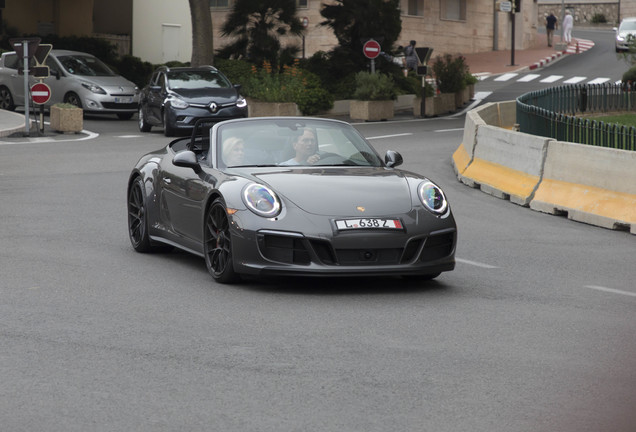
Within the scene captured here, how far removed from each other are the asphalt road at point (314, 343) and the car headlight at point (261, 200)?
601 millimetres

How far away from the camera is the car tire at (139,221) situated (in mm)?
11164

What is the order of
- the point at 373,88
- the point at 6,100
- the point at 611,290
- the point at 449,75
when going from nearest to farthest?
1. the point at 611,290
2. the point at 6,100
3. the point at 373,88
4. the point at 449,75

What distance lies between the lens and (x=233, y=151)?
10211mm

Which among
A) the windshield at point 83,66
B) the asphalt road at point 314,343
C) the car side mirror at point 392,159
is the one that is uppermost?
the windshield at point 83,66

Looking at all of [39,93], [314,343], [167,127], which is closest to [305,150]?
[314,343]

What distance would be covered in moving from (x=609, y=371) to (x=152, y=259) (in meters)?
5.25

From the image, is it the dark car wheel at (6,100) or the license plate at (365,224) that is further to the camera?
the dark car wheel at (6,100)

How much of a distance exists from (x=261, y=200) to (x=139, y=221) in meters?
2.54

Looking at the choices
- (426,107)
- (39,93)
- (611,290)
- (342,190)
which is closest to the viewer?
(342,190)

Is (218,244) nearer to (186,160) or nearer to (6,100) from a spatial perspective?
(186,160)

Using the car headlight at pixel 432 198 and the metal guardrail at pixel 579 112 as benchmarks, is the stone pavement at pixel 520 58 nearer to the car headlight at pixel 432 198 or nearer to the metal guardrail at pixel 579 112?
the metal guardrail at pixel 579 112

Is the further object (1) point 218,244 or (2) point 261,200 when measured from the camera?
(1) point 218,244

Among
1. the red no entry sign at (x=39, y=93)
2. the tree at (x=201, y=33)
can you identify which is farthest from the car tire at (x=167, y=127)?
the tree at (x=201, y=33)

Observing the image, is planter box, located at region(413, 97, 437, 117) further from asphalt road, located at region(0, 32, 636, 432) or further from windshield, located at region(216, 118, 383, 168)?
windshield, located at region(216, 118, 383, 168)
